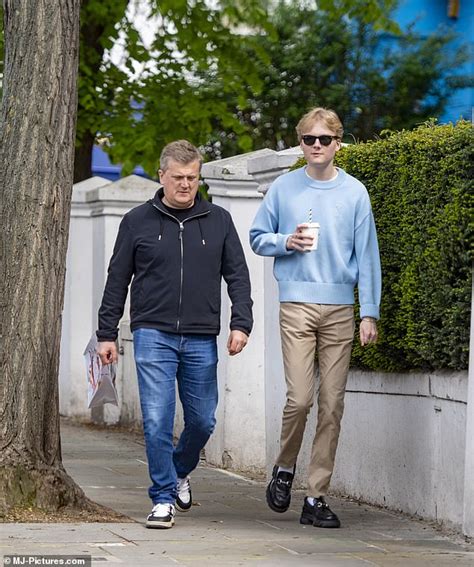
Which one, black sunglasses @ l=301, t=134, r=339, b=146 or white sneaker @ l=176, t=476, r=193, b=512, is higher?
black sunglasses @ l=301, t=134, r=339, b=146

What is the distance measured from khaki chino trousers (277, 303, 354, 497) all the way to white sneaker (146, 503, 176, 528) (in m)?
0.71

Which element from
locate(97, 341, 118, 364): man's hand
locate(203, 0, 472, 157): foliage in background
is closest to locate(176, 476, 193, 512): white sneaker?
locate(97, 341, 118, 364): man's hand

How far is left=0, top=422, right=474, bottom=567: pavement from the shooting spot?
6.19 metres

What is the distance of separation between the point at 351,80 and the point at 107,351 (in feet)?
68.0

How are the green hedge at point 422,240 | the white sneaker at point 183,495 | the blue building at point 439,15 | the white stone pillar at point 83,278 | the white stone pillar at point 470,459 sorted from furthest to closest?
the blue building at point 439,15 → the white stone pillar at point 83,278 → the white sneaker at point 183,495 → the green hedge at point 422,240 → the white stone pillar at point 470,459

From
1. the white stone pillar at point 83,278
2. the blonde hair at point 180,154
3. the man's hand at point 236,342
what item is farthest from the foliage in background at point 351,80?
the man's hand at point 236,342

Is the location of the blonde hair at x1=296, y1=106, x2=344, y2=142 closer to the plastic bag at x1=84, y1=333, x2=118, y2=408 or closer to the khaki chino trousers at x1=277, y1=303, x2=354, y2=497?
the khaki chino trousers at x1=277, y1=303, x2=354, y2=497

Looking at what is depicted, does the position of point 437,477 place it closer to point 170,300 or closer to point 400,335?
point 400,335

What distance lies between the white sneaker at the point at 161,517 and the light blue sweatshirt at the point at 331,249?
1.22 metres

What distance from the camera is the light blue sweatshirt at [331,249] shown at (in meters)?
7.36

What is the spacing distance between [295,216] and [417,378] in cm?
107

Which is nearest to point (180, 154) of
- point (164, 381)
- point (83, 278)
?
point (164, 381)

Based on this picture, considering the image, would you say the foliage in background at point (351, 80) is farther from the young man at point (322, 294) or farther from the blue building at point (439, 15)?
the young man at point (322, 294)

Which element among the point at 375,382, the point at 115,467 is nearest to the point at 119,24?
the point at 115,467
